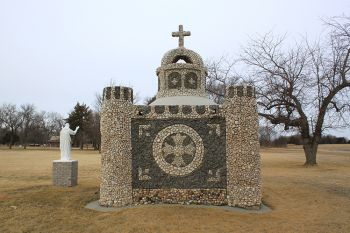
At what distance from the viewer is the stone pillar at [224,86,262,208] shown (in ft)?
36.6

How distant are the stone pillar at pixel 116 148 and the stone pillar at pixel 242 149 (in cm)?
324

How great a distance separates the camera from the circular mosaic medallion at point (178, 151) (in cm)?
1146

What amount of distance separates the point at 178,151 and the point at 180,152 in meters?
0.07

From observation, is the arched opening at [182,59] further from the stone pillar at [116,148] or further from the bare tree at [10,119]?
the bare tree at [10,119]

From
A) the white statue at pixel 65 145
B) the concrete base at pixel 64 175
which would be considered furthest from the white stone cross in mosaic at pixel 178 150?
the white statue at pixel 65 145

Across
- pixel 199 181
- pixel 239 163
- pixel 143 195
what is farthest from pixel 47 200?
pixel 239 163

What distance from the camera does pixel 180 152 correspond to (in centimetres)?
1150

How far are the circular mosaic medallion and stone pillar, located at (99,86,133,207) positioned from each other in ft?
3.31

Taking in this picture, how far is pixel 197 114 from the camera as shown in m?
11.6

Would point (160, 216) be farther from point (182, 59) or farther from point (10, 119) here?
point (10, 119)

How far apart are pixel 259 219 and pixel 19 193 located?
8811 millimetres

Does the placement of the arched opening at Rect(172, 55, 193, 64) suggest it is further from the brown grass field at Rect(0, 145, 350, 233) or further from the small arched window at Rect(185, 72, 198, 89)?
the brown grass field at Rect(0, 145, 350, 233)

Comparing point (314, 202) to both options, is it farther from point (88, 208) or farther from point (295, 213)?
point (88, 208)

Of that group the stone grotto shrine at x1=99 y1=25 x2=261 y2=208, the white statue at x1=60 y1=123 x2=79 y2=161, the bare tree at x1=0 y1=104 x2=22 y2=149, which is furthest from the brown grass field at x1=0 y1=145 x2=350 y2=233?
the bare tree at x1=0 y1=104 x2=22 y2=149
